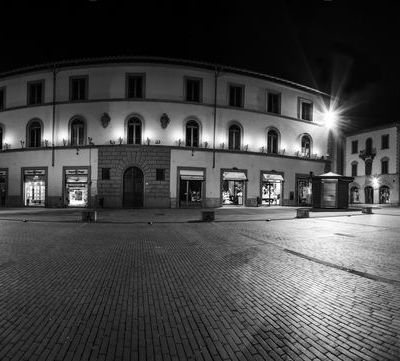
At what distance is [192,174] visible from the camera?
25.7 meters

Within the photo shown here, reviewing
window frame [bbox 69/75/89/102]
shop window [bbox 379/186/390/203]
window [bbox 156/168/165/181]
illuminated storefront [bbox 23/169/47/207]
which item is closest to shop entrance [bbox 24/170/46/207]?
illuminated storefront [bbox 23/169/47/207]

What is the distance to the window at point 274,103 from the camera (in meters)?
29.5

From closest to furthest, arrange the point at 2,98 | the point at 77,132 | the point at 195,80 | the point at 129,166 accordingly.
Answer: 1. the point at 129,166
2. the point at 77,132
3. the point at 195,80
4. the point at 2,98

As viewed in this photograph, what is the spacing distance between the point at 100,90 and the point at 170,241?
2051cm

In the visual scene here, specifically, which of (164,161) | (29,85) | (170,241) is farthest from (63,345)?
(29,85)

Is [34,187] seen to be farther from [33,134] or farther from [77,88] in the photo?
[77,88]

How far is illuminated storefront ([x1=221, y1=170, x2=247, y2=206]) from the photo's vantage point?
27062 millimetres

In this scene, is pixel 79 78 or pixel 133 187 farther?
pixel 79 78

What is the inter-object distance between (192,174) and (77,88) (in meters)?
13.5

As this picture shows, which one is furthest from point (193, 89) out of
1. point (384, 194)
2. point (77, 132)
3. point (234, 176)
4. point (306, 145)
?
point (384, 194)

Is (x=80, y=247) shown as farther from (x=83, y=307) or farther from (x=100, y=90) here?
(x=100, y=90)

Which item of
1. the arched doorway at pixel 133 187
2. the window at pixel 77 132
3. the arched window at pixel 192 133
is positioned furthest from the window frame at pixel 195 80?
the window at pixel 77 132

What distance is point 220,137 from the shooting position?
1057 inches

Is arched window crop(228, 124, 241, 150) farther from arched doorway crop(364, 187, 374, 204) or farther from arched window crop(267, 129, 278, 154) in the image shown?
arched doorway crop(364, 187, 374, 204)
